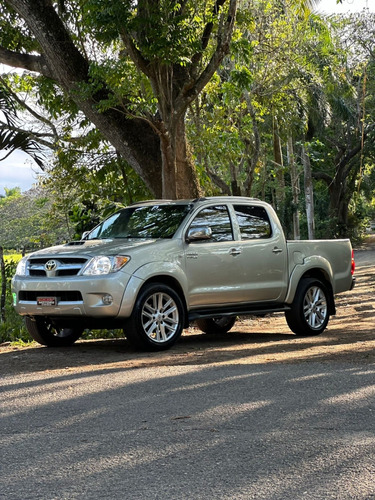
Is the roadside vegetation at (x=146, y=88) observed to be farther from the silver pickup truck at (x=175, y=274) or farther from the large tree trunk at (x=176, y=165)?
the silver pickup truck at (x=175, y=274)

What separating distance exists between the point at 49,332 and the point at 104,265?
1.73 m

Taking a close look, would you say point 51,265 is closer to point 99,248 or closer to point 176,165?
point 99,248

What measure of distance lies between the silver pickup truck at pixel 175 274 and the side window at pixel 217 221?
16mm

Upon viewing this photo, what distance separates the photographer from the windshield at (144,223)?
10.7m

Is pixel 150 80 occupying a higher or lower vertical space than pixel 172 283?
higher

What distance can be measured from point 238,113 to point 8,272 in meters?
8.21

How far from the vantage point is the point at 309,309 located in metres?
12.0

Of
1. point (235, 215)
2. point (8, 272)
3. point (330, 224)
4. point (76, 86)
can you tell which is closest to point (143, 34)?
point (76, 86)

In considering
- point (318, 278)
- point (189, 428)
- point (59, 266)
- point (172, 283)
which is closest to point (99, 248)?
point (59, 266)

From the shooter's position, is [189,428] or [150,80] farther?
[150,80]

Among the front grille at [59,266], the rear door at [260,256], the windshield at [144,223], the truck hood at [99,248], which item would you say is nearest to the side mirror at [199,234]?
the windshield at [144,223]

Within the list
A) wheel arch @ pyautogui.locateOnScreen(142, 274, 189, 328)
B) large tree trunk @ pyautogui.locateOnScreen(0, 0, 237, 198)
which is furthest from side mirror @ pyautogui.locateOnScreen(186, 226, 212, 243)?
large tree trunk @ pyautogui.locateOnScreen(0, 0, 237, 198)

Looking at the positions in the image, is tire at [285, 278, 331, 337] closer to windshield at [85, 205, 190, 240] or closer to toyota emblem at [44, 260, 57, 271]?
windshield at [85, 205, 190, 240]

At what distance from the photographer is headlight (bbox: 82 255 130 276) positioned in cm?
966
